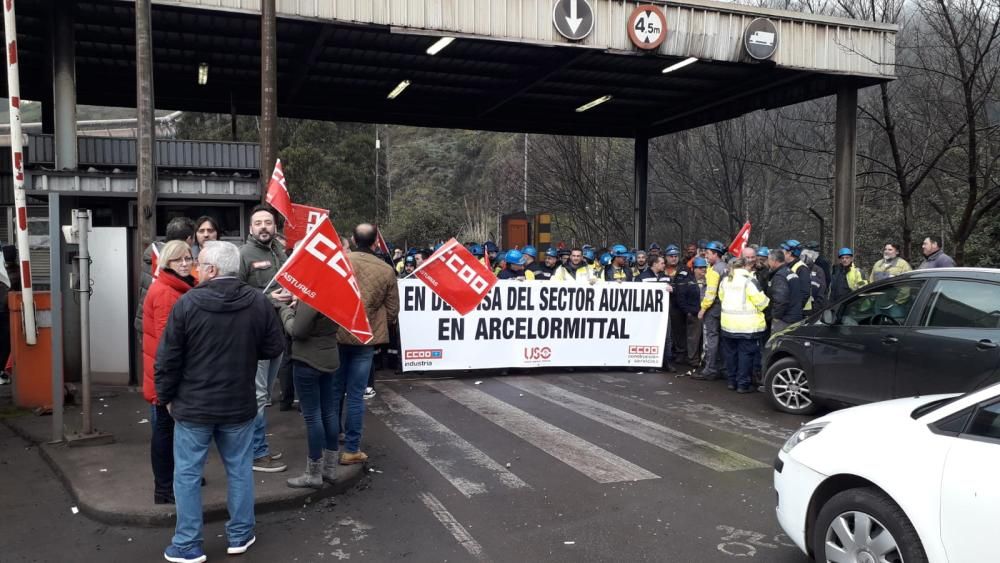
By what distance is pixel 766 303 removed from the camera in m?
10.1

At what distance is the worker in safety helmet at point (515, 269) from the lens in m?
12.1

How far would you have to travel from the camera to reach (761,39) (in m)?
14.3

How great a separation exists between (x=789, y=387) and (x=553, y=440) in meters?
3.38

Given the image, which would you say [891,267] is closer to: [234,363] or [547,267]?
[547,267]

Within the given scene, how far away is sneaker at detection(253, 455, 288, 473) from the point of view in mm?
6113

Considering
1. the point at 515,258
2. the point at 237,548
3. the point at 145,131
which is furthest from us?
the point at 515,258

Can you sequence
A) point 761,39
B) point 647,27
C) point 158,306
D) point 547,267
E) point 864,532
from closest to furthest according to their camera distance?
point 864,532, point 158,306, point 547,267, point 647,27, point 761,39

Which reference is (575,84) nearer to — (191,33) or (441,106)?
(441,106)

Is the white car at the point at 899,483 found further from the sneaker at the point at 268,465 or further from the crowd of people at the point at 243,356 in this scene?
the sneaker at the point at 268,465

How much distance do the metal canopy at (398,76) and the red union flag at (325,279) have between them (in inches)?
309

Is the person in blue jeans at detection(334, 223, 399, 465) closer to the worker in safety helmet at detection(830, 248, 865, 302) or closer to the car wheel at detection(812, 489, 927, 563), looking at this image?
the car wheel at detection(812, 489, 927, 563)

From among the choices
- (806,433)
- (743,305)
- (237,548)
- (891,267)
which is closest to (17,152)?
(237,548)

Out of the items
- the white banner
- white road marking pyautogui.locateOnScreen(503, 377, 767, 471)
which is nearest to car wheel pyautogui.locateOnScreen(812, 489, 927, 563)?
white road marking pyautogui.locateOnScreen(503, 377, 767, 471)

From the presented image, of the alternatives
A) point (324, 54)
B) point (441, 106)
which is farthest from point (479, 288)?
point (441, 106)
